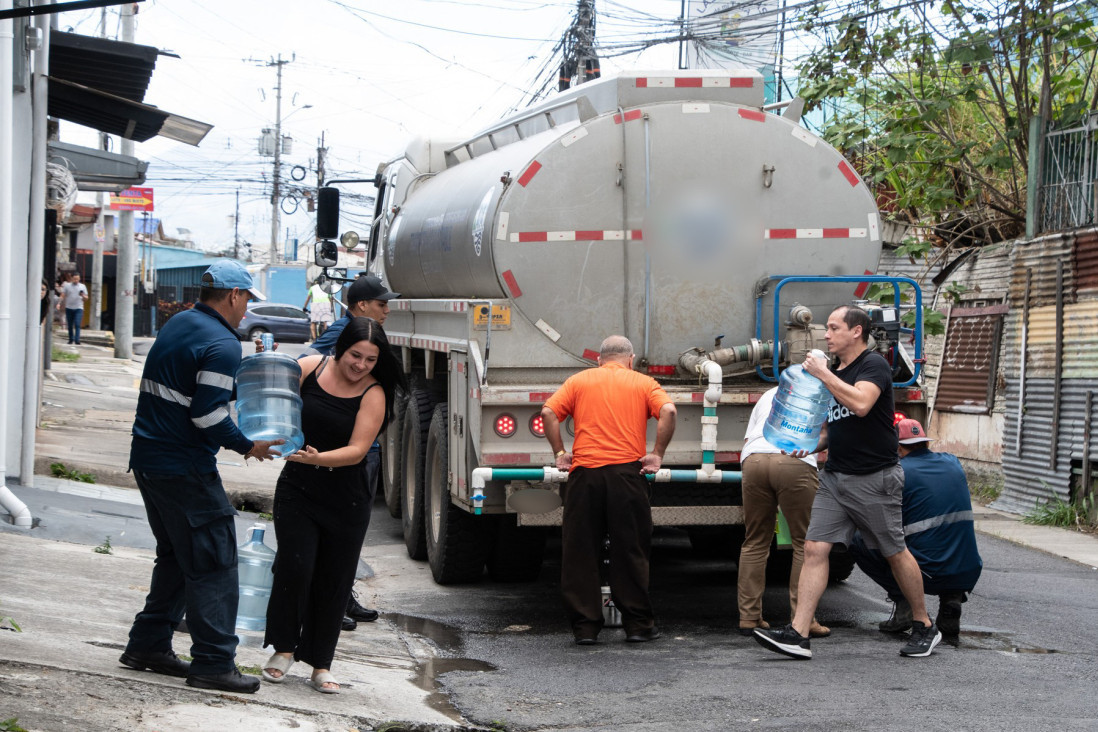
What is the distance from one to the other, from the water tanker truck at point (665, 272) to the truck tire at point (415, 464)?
4.50 feet

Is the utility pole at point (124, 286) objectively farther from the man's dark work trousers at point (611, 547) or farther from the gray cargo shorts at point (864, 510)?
the gray cargo shorts at point (864, 510)

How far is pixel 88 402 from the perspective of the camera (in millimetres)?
19500

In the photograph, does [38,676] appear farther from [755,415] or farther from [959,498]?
[959,498]

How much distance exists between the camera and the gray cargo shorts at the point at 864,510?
693 cm

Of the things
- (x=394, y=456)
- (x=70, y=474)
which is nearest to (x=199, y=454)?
(x=394, y=456)

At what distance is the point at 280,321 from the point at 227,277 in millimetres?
36576

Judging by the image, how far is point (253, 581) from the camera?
7.11m

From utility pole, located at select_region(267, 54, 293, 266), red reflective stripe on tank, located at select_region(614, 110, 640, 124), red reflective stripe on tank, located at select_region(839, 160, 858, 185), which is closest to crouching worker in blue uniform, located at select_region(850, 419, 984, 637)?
red reflective stripe on tank, located at select_region(839, 160, 858, 185)

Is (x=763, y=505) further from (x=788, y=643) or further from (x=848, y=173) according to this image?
(x=848, y=173)

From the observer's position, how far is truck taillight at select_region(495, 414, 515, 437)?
7.77 metres

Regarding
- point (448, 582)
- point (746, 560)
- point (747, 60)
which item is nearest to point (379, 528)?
point (448, 582)

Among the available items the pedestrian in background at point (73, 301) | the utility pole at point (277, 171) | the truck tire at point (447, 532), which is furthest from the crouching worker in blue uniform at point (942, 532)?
the utility pole at point (277, 171)

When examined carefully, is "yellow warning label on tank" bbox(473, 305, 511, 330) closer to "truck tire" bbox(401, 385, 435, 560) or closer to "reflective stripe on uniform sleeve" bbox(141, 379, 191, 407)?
"truck tire" bbox(401, 385, 435, 560)

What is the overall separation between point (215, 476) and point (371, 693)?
4.01 feet
